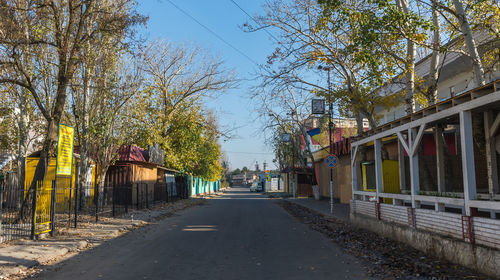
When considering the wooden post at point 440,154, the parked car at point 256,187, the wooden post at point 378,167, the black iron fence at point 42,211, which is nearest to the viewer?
the black iron fence at point 42,211

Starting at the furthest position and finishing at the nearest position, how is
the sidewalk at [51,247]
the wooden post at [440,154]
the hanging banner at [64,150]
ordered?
the hanging banner at [64,150] → the wooden post at [440,154] → the sidewalk at [51,247]

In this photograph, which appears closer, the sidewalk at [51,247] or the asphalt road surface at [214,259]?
the asphalt road surface at [214,259]

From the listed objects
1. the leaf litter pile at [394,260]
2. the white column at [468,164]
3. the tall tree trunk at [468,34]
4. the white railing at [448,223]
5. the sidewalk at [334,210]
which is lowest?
the sidewalk at [334,210]

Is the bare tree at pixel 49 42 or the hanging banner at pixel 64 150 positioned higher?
the bare tree at pixel 49 42

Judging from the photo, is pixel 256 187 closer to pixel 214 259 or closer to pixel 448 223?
pixel 214 259

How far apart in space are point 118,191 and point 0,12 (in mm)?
10713

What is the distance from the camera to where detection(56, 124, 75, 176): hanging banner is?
11.4m

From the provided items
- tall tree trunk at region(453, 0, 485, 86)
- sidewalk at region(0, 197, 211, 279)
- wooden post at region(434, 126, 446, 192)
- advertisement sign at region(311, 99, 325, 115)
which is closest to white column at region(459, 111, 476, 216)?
tall tree trunk at region(453, 0, 485, 86)

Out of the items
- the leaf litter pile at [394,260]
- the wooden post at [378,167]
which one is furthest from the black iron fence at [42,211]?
the wooden post at [378,167]

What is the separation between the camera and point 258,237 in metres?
A: 11.2

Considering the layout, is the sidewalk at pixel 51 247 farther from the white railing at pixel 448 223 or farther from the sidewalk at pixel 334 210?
the sidewalk at pixel 334 210

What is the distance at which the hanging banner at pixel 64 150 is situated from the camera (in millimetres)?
11375

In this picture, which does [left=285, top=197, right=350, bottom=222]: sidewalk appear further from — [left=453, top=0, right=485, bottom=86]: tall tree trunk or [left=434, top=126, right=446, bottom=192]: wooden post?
[left=453, top=0, right=485, bottom=86]: tall tree trunk

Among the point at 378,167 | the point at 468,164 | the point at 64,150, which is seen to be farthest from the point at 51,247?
the point at 378,167
